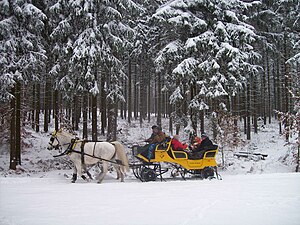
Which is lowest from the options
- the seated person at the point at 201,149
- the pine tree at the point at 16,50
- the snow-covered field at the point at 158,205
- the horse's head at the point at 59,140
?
the snow-covered field at the point at 158,205

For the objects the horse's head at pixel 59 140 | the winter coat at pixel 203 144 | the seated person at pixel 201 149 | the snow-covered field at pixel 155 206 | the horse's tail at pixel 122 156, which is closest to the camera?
the snow-covered field at pixel 155 206

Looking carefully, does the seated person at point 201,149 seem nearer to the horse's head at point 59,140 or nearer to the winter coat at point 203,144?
the winter coat at point 203,144

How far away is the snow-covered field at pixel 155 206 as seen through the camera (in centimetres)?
409

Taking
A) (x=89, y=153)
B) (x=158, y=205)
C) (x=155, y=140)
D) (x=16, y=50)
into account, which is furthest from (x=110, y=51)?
(x=158, y=205)

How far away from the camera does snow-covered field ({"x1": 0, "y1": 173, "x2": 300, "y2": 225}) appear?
4.09 metres

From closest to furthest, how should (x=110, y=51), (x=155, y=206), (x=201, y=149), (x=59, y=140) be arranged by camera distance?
(x=155, y=206), (x=59, y=140), (x=201, y=149), (x=110, y=51)

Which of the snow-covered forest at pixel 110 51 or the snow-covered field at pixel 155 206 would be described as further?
the snow-covered forest at pixel 110 51

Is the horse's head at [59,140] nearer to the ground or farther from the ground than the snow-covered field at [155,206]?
farther from the ground

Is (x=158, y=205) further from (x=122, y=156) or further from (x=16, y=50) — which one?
(x=16, y=50)

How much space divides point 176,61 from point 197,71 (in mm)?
1470

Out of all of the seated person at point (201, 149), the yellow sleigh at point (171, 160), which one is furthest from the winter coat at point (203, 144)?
the yellow sleigh at point (171, 160)

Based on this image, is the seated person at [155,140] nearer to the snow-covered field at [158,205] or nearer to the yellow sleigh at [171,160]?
the yellow sleigh at [171,160]

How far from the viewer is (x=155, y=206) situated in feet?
16.1

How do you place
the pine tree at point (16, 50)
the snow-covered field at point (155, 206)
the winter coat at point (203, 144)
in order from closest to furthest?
the snow-covered field at point (155, 206) < the winter coat at point (203, 144) < the pine tree at point (16, 50)
